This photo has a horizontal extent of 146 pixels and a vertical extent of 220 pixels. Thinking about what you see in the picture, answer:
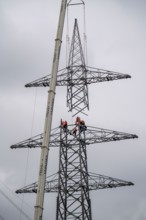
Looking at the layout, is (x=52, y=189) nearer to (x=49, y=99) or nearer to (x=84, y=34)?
(x=49, y=99)

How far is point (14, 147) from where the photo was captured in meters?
39.4

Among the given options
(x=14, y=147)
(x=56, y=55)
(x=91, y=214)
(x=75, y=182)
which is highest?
(x=56, y=55)

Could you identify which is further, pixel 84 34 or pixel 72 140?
pixel 84 34

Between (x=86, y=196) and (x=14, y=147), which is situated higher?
(x=14, y=147)

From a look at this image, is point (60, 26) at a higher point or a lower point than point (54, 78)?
higher

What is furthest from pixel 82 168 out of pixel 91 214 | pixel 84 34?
pixel 84 34

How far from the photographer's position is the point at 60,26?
32.3 metres

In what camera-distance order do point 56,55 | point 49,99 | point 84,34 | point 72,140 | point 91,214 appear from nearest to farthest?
point 49,99
point 56,55
point 91,214
point 72,140
point 84,34

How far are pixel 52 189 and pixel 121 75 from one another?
12119 millimetres

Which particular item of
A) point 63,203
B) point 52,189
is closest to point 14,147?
point 52,189

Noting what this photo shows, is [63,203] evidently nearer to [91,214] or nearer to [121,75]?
[91,214]

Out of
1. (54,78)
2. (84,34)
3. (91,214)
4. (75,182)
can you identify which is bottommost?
(91,214)

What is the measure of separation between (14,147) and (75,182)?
25.2 feet

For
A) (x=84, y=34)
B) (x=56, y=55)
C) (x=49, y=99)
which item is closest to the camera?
(x=49, y=99)
